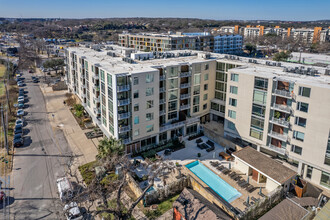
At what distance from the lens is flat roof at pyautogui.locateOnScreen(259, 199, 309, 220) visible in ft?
93.9

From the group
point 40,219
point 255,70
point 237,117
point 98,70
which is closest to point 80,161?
point 40,219

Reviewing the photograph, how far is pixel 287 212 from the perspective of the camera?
29266mm

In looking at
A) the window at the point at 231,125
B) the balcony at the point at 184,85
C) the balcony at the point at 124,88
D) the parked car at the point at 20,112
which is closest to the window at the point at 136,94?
the balcony at the point at 124,88

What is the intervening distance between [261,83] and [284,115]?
6.11 m

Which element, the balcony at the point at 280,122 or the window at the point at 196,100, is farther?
the window at the point at 196,100

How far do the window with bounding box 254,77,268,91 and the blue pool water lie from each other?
15.7 m

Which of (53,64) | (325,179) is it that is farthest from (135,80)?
(53,64)

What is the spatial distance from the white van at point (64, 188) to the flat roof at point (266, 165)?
24.9 m

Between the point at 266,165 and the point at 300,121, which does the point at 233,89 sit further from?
the point at 266,165

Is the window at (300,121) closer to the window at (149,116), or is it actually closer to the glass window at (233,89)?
the glass window at (233,89)

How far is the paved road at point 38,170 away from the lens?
31391 millimetres

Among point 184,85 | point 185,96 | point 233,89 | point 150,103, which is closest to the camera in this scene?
point 150,103

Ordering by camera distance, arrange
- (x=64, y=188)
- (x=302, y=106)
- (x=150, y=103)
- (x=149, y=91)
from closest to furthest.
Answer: (x=64, y=188), (x=302, y=106), (x=149, y=91), (x=150, y=103)

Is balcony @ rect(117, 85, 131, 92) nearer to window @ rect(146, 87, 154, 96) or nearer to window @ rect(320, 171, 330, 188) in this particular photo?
window @ rect(146, 87, 154, 96)
